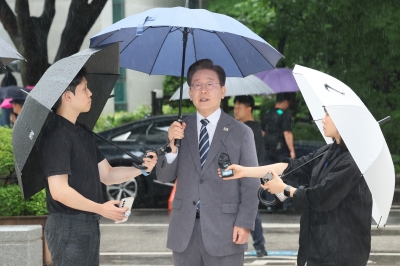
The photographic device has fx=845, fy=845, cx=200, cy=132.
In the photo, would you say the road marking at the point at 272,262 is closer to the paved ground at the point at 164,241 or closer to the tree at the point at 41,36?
the paved ground at the point at 164,241

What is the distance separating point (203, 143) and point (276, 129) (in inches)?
317

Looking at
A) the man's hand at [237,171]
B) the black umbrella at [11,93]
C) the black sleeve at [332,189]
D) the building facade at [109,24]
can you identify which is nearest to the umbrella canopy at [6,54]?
the man's hand at [237,171]

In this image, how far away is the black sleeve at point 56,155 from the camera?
5.16 m

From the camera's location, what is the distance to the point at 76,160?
531cm

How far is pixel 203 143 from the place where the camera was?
19.2ft

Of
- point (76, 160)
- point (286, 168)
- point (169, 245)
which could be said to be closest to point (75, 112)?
point (76, 160)

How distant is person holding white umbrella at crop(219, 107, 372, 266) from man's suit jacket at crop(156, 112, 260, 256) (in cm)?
25

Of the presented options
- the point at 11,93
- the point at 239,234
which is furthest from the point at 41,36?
the point at 239,234

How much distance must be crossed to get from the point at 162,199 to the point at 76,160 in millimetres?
10758

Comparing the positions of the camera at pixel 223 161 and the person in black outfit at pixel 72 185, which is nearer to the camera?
the person in black outfit at pixel 72 185

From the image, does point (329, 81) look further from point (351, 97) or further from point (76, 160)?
point (76, 160)

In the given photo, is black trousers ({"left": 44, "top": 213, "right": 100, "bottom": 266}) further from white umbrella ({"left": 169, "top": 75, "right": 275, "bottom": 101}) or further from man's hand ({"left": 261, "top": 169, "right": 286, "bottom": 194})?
white umbrella ({"left": 169, "top": 75, "right": 275, "bottom": 101})

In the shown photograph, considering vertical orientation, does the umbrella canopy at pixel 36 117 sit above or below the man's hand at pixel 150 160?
above

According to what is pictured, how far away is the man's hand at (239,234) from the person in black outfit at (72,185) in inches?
32.3
